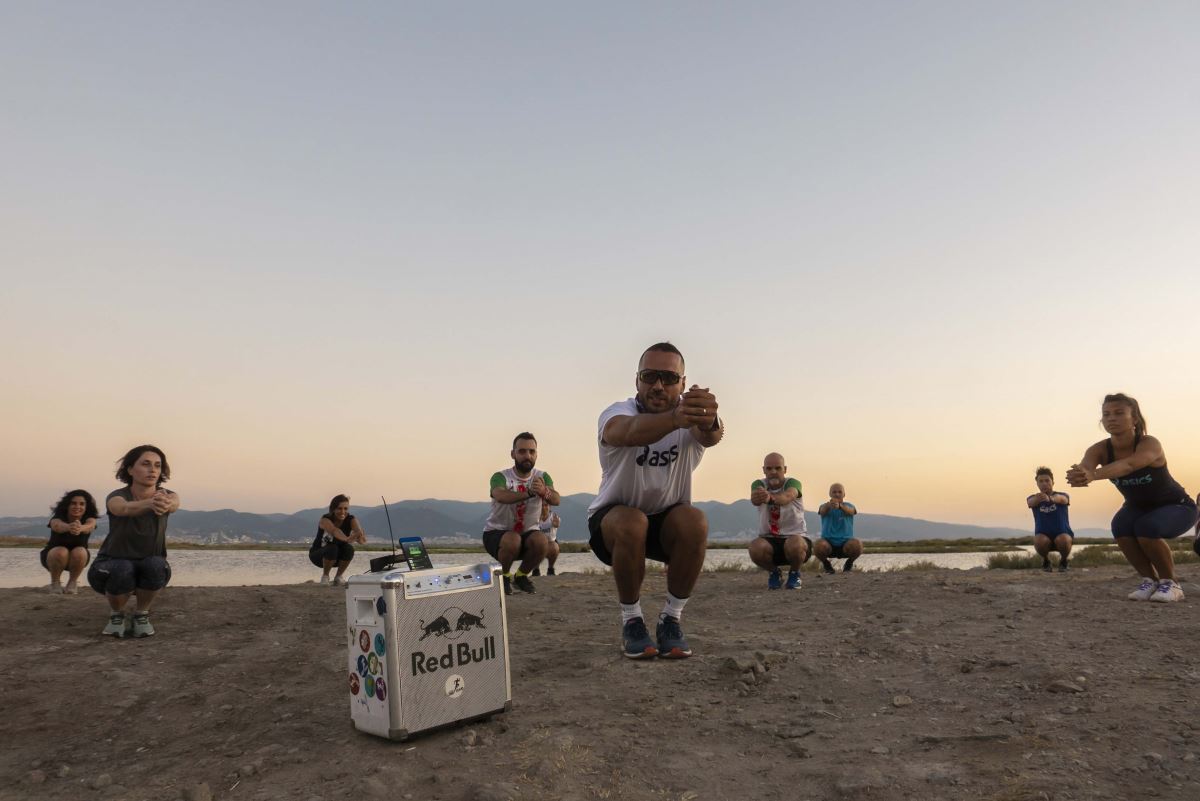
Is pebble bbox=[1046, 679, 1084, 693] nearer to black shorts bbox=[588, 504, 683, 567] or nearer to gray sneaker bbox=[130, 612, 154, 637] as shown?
black shorts bbox=[588, 504, 683, 567]

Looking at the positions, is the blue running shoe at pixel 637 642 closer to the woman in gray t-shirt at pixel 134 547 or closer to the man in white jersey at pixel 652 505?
the man in white jersey at pixel 652 505

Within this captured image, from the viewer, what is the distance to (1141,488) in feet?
23.0

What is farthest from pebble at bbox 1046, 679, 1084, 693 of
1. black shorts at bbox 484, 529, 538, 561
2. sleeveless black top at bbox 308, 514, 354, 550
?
sleeveless black top at bbox 308, 514, 354, 550

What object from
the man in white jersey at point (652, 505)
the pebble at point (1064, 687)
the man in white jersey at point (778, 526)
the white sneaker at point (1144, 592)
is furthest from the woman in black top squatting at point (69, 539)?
the white sneaker at point (1144, 592)

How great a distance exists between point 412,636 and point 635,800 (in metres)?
1.26

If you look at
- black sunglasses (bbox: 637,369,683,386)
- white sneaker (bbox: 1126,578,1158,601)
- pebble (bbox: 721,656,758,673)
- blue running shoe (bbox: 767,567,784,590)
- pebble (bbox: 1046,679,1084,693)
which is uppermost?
black sunglasses (bbox: 637,369,683,386)

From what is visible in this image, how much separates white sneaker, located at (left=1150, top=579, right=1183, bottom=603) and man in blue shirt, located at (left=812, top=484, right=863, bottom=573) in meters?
5.12

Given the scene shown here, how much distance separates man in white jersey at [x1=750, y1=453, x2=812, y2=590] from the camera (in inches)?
357

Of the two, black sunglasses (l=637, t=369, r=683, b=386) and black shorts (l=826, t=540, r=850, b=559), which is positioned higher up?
black sunglasses (l=637, t=369, r=683, b=386)

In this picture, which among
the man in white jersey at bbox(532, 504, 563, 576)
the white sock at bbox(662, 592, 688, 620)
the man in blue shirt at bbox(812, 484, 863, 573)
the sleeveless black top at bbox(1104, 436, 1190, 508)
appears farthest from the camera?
the man in blue shirt at bbox(812, 484, 863, 573)

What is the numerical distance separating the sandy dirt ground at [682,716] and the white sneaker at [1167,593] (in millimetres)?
177

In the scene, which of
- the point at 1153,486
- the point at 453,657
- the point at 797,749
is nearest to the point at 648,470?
the point at 453,657

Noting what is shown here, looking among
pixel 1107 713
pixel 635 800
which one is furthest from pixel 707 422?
pixel 1107 713

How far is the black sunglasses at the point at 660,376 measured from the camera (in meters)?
4.71
